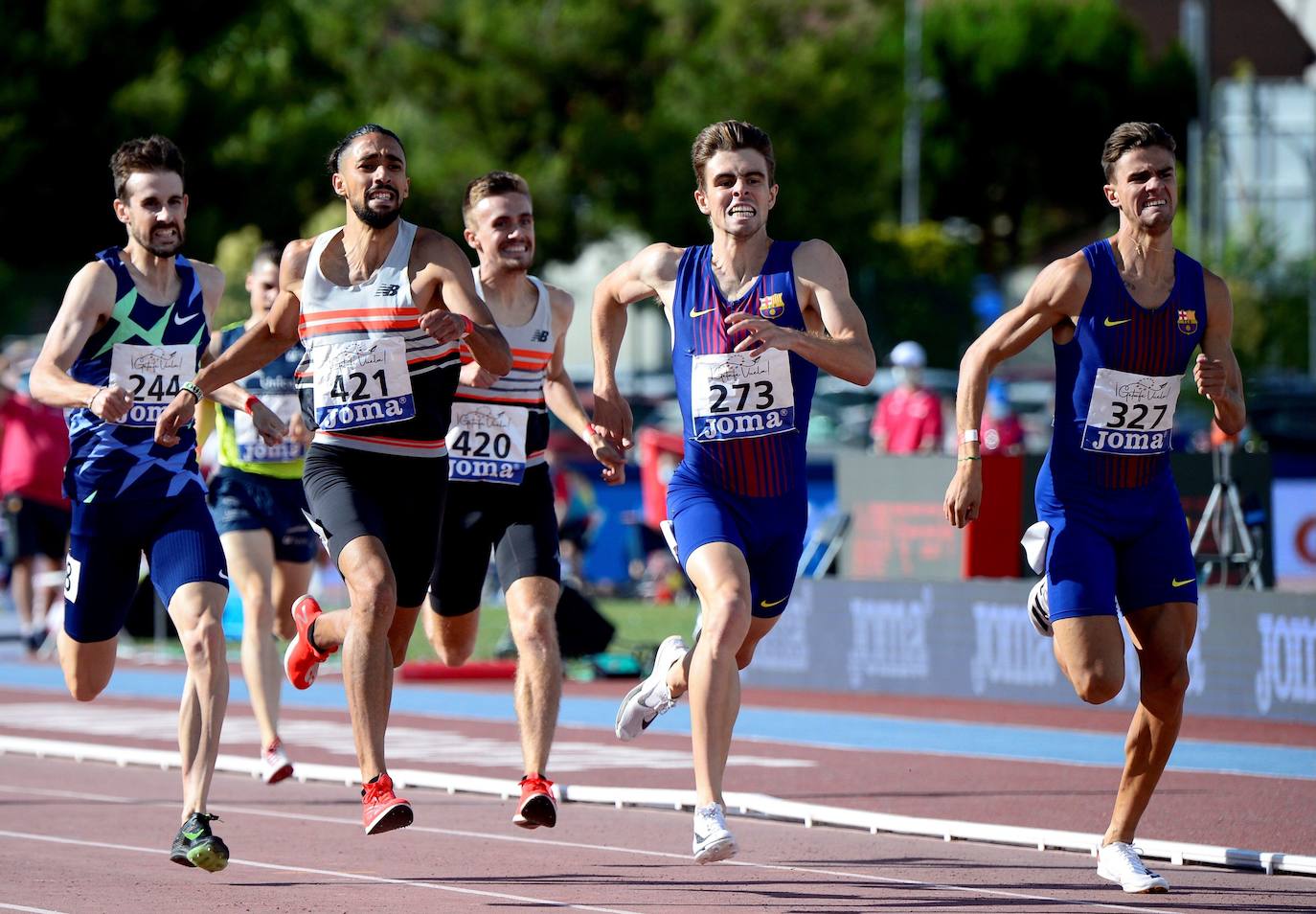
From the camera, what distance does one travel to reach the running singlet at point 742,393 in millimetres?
7805

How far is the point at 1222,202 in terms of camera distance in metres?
47.3

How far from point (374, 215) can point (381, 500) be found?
1.01 meters

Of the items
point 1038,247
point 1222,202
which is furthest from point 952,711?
point 1038,247

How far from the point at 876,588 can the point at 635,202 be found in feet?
124

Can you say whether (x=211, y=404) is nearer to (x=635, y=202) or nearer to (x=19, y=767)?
(x=19, y=767)

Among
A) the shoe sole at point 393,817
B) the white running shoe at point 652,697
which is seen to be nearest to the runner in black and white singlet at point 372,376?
the shoe sole at point 393,817

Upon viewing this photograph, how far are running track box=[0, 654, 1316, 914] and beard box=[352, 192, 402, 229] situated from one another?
231 cm

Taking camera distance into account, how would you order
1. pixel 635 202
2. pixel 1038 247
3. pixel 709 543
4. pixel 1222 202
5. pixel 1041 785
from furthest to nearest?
pixel 1038 247 → pixel 635 202 → pixel 1222 202 → pixel 1041 785 → pixel 709 543

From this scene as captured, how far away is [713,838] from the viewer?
7.18 metres

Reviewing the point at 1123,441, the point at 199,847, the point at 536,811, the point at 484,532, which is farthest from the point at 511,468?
the point at 1123,441

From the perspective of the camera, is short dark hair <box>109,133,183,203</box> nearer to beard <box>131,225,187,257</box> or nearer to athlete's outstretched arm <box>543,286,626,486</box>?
beard <box>131,225,187,257</box>

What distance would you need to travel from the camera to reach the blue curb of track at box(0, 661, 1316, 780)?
12.0m

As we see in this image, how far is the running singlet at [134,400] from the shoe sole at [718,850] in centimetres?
248

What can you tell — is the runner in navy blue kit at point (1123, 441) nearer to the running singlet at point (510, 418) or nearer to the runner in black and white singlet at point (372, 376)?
the runner in black and white singlet at point (372, 376)
